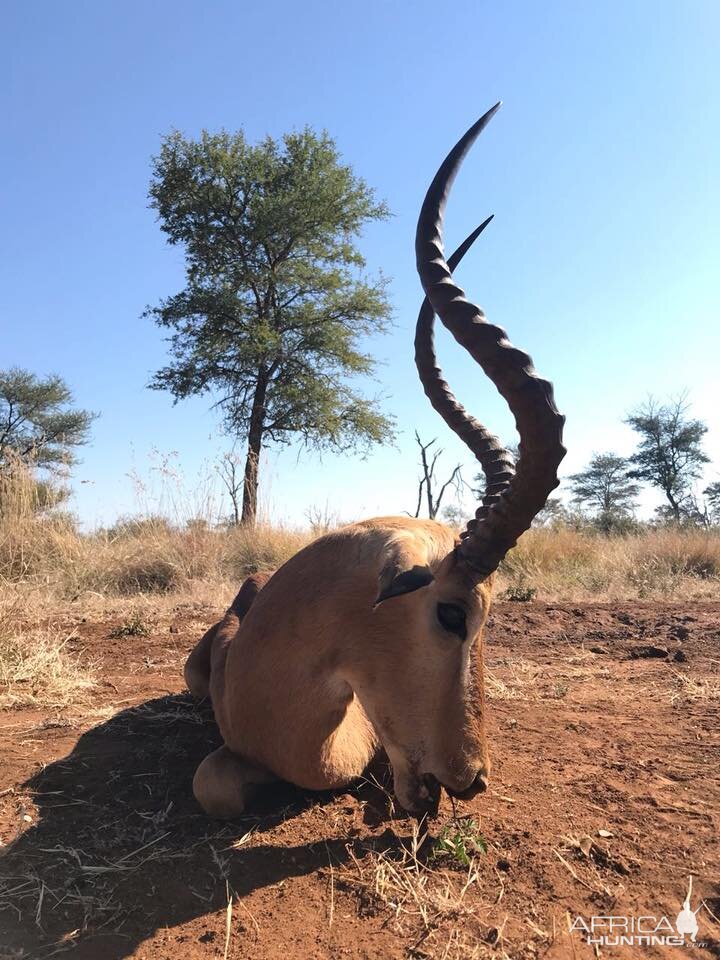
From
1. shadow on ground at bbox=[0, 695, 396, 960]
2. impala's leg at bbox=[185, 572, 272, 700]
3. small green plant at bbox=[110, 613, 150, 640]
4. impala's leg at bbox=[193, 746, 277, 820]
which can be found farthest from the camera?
small green plant at bbox=[110, 613, 150, 640]

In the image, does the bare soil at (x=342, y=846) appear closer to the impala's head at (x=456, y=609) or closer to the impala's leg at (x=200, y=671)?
the impala's leg at (x=200, y=671)

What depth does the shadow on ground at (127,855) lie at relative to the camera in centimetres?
203

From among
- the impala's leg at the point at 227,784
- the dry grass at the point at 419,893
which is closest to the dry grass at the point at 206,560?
the impala's leg at the point at 227,784

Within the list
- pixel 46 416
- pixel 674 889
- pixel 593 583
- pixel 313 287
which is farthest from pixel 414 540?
pixel 46 416

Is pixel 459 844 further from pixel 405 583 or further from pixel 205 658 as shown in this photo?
pixel 205 658

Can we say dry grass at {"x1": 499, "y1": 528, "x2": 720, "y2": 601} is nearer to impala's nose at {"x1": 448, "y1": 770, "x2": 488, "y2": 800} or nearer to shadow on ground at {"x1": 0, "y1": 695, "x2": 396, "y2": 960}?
shadow on ground at {"x1": 0, "y1": 695, "x2": 396, "y2": 960}

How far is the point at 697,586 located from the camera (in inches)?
396

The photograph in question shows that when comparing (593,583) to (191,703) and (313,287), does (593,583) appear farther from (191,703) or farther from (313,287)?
(313,287)

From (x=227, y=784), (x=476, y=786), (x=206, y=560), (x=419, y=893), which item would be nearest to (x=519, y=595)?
(x=206, y=560)

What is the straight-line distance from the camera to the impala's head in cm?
224

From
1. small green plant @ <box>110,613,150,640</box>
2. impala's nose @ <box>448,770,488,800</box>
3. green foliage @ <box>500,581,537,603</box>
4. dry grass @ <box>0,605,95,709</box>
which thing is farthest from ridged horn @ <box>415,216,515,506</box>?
green foliage @ <box>500,581,537,603</box>

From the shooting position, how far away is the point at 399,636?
2.41 metres

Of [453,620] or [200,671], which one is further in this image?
[200,671]

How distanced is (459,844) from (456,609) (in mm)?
818
